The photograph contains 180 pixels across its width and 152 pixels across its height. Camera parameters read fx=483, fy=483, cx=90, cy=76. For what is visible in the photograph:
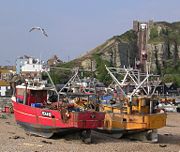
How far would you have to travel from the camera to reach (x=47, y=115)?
1135 inches

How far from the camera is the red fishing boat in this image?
90.8ft

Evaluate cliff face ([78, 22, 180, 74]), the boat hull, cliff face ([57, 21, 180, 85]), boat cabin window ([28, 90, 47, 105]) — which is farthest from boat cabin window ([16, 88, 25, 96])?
cliff face ([78, 22, 180, 74])

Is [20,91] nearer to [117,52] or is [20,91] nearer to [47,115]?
[47,115]

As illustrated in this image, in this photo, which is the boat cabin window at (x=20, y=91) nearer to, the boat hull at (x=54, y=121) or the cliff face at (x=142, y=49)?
the boat hull at (x=54, y=121)

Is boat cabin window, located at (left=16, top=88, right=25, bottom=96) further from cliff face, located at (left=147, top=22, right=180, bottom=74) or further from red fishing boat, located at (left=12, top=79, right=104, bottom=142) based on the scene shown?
cliff face, located at (left=147, top=22, right=180, bottom=74)

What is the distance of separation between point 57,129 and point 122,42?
444ft

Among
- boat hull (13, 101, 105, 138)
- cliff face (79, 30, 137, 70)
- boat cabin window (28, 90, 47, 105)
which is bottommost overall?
boat hull (13, 101, 105, 138)

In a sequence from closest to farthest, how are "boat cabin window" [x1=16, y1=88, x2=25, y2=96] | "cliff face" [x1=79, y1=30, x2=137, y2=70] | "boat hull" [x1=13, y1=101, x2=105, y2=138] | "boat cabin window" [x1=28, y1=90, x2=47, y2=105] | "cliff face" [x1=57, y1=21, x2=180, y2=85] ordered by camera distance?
"boat hull" [x1=13, y1=101, x2=105, y2=138]
"boat cabin window" [x1=28, y1=90, x2=47, y2=105]
"boat cabin window" [x1=16, y1=88, x2=25, y2=96]
"cliff face" [x1=57, y1=21, x2=180, y2=85]
"cliff face" [x1=79, y1=30, x2=137, y2=70]

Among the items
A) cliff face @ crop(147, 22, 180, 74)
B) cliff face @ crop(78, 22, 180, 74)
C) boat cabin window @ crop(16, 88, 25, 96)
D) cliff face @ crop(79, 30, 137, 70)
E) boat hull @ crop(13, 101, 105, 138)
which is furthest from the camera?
cliff face @ crop(147, 22, 180, 74)

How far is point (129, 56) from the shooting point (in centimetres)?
15675

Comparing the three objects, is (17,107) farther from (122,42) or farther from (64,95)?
(122,42)

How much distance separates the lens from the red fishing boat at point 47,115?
90.8 ft

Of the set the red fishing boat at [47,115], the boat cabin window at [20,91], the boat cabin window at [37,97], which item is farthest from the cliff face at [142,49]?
the red fishing boat at [47,115]

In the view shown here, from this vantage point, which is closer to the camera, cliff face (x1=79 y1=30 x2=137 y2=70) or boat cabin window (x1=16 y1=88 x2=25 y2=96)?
boat cabin window (x1=16 y1=88 x2=25 y2=96)
